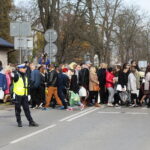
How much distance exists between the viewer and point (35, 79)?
17062 mm

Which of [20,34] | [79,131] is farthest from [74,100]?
[79,131]

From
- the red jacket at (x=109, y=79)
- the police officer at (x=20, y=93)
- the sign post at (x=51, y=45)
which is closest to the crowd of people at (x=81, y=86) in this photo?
the red jacket at (x=109, y=79)

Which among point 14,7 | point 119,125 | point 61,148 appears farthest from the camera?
point 14,7

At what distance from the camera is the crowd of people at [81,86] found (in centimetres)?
1720

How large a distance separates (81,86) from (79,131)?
6.75 m

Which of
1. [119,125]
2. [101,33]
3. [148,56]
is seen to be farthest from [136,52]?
[119,125]

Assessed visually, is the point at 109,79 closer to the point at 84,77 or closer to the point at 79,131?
the point at 84,77

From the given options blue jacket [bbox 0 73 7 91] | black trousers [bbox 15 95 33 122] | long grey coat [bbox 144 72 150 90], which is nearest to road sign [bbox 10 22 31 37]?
blue jacket [bbox 0 73 7 91]

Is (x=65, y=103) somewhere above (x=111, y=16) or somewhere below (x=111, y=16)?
below

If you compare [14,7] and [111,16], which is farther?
[14,7]

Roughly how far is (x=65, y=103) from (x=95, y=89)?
71.4 inches

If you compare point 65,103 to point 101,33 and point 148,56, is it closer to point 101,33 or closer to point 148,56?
point 101,33

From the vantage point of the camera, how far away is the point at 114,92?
1859 centimetres

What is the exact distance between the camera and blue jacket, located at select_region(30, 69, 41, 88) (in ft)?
56.0
